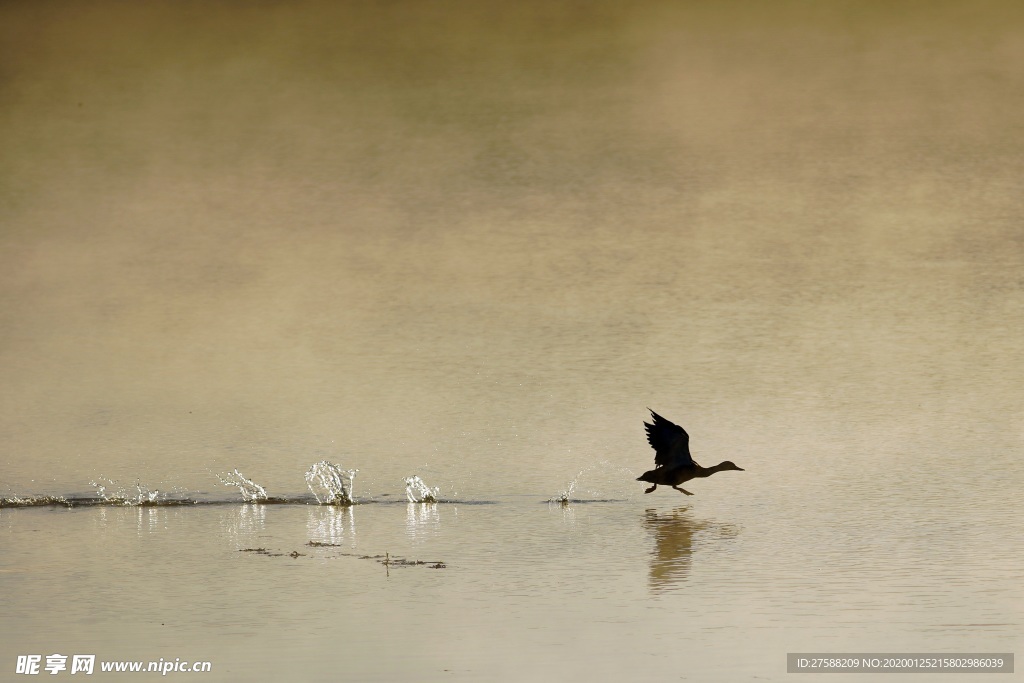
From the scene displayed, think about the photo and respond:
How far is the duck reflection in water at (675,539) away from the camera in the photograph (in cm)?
1398

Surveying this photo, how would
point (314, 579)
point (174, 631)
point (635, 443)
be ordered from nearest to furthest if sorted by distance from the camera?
1. point (174, 631)
2. point (314, 579)
3. point (635, 443)

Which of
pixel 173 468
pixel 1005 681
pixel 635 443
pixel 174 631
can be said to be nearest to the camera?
pixel 1005 681

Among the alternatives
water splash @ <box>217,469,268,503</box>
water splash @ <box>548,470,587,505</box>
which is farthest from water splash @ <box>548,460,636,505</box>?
water splash @ <box>217,469,268,503</box>

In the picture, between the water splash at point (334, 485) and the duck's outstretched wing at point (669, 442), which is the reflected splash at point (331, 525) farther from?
the duck's outstretched wing at point (669, 442)

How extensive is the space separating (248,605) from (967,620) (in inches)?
219

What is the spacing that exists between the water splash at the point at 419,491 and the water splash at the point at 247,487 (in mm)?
1817

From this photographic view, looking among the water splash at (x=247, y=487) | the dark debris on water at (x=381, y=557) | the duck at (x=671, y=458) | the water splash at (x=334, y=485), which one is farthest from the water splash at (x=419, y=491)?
the dark debris on water at (x=381, y=557)

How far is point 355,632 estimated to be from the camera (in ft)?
38.3

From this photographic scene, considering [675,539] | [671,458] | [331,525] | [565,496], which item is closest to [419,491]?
[565,496]

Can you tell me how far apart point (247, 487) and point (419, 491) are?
2.34m

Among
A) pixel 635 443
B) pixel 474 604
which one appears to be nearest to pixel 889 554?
pixel 474 604

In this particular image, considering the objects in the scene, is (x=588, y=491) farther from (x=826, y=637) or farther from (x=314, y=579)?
(x=826, y=637)

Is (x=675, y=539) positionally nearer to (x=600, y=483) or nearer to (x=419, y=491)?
(x=419, y=491)

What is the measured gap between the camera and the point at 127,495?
20828mm
